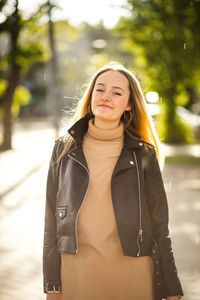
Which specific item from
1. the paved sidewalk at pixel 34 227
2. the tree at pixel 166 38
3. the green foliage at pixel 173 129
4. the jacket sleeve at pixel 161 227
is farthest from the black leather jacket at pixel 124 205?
the green foliage at pixel 173 129

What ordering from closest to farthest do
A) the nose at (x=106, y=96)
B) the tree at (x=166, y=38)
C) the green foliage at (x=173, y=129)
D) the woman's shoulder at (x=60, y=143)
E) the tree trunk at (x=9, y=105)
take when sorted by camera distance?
1. the nose at (x=106, y=96)
2. the woman's shoulder at (x=60, y=143)
3. the tree at (x=166, y=38)
4. the tree trunk at (x=9, y=105)
5. the green foliage at (x=173, y=129)

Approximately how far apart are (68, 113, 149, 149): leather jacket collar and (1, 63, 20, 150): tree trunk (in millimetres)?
17767

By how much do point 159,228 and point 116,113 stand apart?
63cm

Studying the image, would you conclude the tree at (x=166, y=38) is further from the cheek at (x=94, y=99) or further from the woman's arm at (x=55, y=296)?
the woman's arm at (x=55, y=296)

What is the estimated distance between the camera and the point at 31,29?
64.2ft

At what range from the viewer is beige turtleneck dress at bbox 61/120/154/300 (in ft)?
7.50

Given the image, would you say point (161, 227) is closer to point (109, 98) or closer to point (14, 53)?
point (109, 98)

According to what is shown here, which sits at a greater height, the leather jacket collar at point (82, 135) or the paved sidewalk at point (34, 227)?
the leather jacket collar at point (82, 135)

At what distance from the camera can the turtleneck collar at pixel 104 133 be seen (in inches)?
96.3

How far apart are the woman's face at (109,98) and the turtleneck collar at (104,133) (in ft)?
0.09

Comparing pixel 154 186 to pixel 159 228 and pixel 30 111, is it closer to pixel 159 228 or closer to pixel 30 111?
pixel 159 228

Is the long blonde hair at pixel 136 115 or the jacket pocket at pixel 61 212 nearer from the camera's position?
the jacket pocket at pixel 61 212

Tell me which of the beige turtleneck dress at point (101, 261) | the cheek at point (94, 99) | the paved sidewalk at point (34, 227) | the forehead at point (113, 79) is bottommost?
the paved sidewalk at point (34, 227)

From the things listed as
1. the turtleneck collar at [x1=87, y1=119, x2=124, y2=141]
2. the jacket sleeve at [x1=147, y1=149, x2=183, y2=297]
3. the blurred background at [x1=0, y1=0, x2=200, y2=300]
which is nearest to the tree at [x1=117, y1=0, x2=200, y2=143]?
the blurred background at [x1=0, y1=0, x2=200, y2=300]
